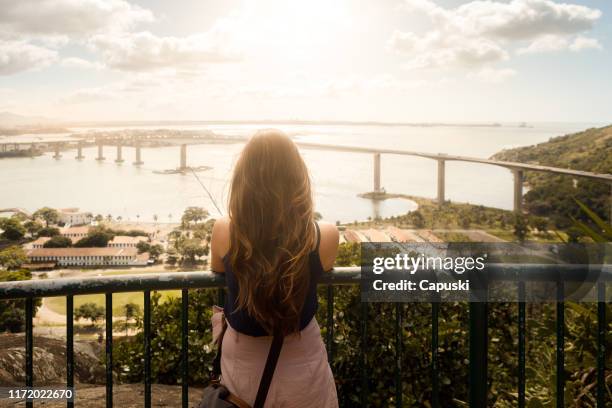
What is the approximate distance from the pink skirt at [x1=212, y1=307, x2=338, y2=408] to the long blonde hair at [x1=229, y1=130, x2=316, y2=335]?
76 mm

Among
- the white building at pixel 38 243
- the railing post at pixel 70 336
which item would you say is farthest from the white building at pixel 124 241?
the railing post at pixel 70 336

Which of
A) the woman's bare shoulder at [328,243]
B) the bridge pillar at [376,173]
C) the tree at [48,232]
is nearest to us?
the woman's bare shoulder at [328,243]

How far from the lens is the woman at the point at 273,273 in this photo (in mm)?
1491

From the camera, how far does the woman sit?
149cm

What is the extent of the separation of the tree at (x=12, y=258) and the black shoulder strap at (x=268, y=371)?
2475cm

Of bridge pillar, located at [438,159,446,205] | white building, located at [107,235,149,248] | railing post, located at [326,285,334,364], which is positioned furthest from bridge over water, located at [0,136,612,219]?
railing post, located at [326,285,334,364]

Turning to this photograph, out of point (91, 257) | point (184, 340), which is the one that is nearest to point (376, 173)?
point (91, 257)

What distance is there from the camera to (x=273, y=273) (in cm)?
148

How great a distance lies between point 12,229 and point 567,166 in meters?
33.5

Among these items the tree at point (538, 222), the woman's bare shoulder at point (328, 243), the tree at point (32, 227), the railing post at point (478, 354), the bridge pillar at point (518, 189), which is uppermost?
the woman's bare shoulder at point (328, 243)

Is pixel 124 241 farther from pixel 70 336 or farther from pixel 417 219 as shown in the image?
pixel 70 336

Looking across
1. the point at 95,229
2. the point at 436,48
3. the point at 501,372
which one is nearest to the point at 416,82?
the point at 436,48

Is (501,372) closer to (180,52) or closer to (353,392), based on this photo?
(353,392)

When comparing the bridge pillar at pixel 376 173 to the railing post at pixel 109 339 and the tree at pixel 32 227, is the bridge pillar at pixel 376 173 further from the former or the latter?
the railing post at pixel 109 339
